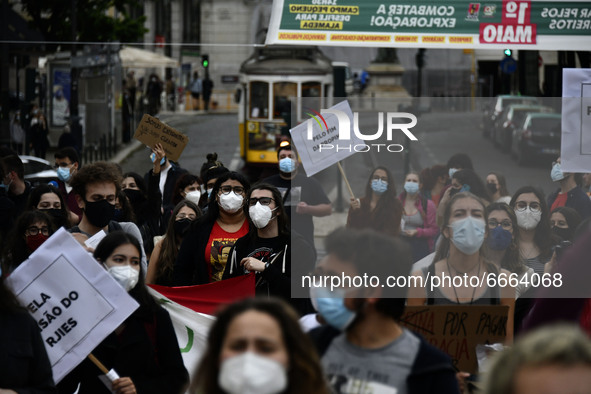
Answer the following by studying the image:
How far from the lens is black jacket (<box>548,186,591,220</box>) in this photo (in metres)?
6.99

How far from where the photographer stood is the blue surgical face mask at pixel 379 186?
640 cm

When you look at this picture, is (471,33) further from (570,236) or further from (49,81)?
(49,81)

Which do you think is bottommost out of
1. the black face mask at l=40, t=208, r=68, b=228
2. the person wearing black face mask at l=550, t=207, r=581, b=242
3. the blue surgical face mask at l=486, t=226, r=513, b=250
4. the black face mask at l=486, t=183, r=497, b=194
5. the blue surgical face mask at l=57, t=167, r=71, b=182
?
the blue surgical face mask at l=57, t=167, r=71, b=182

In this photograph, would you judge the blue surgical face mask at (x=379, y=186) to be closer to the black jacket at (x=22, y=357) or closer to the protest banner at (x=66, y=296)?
the protest banner at (x=66, y=296)

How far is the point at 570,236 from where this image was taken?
6.83 m

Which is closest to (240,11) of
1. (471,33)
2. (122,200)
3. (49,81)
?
(49,81)

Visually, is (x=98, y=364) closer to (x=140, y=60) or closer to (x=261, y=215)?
(x=261, y=215)

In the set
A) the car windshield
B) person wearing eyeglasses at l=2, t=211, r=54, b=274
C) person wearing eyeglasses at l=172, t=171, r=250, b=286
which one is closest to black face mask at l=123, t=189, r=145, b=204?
person wearing eyeglasses at l=172, t=171, r=250, b=286

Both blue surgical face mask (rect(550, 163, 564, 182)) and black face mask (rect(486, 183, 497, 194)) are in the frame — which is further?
blue surgical face mask (rect(550, 163, 564, 182))

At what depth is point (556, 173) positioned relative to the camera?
6.98m

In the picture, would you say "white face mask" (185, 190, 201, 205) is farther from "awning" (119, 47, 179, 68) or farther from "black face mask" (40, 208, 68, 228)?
"awning" (119, 47, 179, 68)

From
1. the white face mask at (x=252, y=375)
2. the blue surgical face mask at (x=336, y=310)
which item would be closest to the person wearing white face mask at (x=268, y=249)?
the blue surgical face mask at (x=336, y=310)

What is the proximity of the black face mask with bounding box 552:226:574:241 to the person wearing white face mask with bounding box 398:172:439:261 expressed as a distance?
0.76 metres

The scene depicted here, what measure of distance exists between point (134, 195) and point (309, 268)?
10.7 feet
